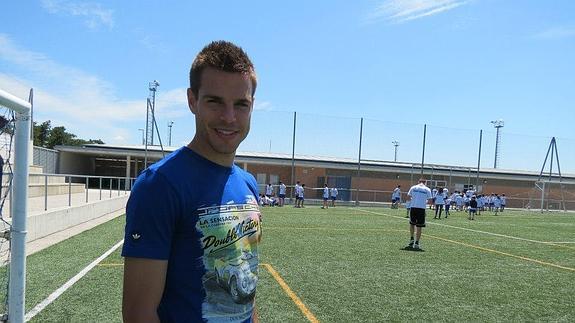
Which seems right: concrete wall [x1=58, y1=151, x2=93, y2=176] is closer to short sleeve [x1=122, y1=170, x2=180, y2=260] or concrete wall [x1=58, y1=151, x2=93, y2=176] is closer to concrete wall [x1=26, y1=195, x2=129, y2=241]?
concrete wall [x1=26, y1=195, x2=129, y2=241]

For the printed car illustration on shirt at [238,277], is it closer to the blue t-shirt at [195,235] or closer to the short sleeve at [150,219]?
the blue t-shirt at [195,235]

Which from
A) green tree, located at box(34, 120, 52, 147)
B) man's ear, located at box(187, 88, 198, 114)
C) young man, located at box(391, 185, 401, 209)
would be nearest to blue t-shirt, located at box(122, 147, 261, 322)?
man's ear, located at box(187, 88, 198, 114)

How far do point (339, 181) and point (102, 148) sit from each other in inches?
861

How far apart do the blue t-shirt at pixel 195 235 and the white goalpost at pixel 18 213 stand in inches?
72.9

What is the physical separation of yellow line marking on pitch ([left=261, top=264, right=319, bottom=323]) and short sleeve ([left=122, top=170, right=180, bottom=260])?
4.33 metres

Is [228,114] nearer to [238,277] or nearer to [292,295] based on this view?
[238,277]

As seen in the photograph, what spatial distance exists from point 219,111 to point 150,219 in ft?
1.56

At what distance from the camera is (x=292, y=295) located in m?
6.69

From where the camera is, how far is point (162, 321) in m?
1.69

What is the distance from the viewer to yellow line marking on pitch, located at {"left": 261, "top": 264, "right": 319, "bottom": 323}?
5.68 m

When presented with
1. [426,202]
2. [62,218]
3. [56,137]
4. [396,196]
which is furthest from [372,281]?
[56,137]

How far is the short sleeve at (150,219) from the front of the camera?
1.52 meters

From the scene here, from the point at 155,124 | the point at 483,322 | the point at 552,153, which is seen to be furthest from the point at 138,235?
the point at 552,153

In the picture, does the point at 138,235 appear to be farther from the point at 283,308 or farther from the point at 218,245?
the point at 283,308
